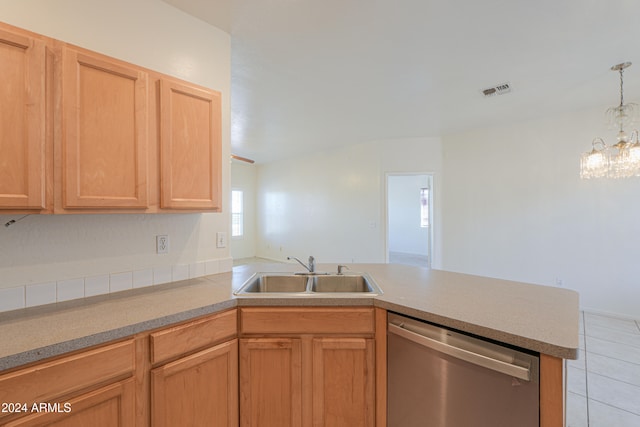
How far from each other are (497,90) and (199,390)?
362cm

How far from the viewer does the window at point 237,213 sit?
7.11 meters

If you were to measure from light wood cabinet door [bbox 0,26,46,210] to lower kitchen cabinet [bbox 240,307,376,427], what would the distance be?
1.02m

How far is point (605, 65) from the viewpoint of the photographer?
7.89 feet

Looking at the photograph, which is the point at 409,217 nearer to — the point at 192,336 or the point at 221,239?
the point at 221,239

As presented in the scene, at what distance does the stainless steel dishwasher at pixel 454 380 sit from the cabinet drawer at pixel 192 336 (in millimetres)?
799

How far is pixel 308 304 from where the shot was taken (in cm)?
140

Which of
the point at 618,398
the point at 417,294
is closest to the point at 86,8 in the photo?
the point at 417,294

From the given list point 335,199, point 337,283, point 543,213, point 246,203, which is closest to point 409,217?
point 335,199

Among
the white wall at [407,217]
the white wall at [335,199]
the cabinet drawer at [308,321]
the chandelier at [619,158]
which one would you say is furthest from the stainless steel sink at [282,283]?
the white wall at [407,217]

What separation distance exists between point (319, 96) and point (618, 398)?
3558 mm

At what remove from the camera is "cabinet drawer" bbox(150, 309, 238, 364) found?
1.14 m

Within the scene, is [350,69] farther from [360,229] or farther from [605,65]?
[360,229]

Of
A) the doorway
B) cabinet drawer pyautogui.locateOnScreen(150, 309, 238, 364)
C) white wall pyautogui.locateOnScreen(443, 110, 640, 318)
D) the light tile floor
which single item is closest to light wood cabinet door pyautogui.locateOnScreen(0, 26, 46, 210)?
cabinet drawer pyautogui.locateOnScreen(150, 309, 238, 364)

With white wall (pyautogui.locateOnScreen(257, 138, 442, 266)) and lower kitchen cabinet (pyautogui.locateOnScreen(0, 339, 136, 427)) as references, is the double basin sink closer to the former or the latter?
lower kitchen cabinet (pyautogui.locateOnScreen(0, 339, 136, 427))
